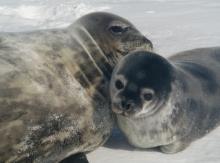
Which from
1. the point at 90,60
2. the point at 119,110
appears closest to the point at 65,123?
the point at 119,110

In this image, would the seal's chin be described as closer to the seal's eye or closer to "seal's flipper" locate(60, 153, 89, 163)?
"seal's flipper" locate(60, 153, 89, 163)

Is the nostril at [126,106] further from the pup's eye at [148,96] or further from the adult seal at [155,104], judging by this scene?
the pup's eye at [148,96]

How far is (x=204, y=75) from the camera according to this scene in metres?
4.57

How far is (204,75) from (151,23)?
5.44 m

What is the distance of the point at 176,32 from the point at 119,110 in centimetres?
523

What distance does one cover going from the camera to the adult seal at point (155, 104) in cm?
382

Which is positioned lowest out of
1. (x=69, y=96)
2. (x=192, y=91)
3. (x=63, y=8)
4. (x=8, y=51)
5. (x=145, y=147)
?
(x=63, y=8)

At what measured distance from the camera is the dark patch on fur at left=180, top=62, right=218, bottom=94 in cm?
443

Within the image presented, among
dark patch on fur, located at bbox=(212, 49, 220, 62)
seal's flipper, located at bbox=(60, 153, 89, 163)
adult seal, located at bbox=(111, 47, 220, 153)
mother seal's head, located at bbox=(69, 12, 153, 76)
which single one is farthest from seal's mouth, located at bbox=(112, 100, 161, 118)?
dark patch on fur, located at bbox=(212, 49, 220, 62)

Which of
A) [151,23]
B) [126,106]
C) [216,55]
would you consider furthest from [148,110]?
[151,23]

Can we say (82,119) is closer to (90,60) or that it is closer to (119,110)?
(119,110)

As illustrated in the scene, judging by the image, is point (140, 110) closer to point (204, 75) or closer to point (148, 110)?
point (148, 110)

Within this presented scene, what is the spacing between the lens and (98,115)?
3.81 metres

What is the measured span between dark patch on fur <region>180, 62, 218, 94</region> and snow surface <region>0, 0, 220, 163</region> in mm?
405
